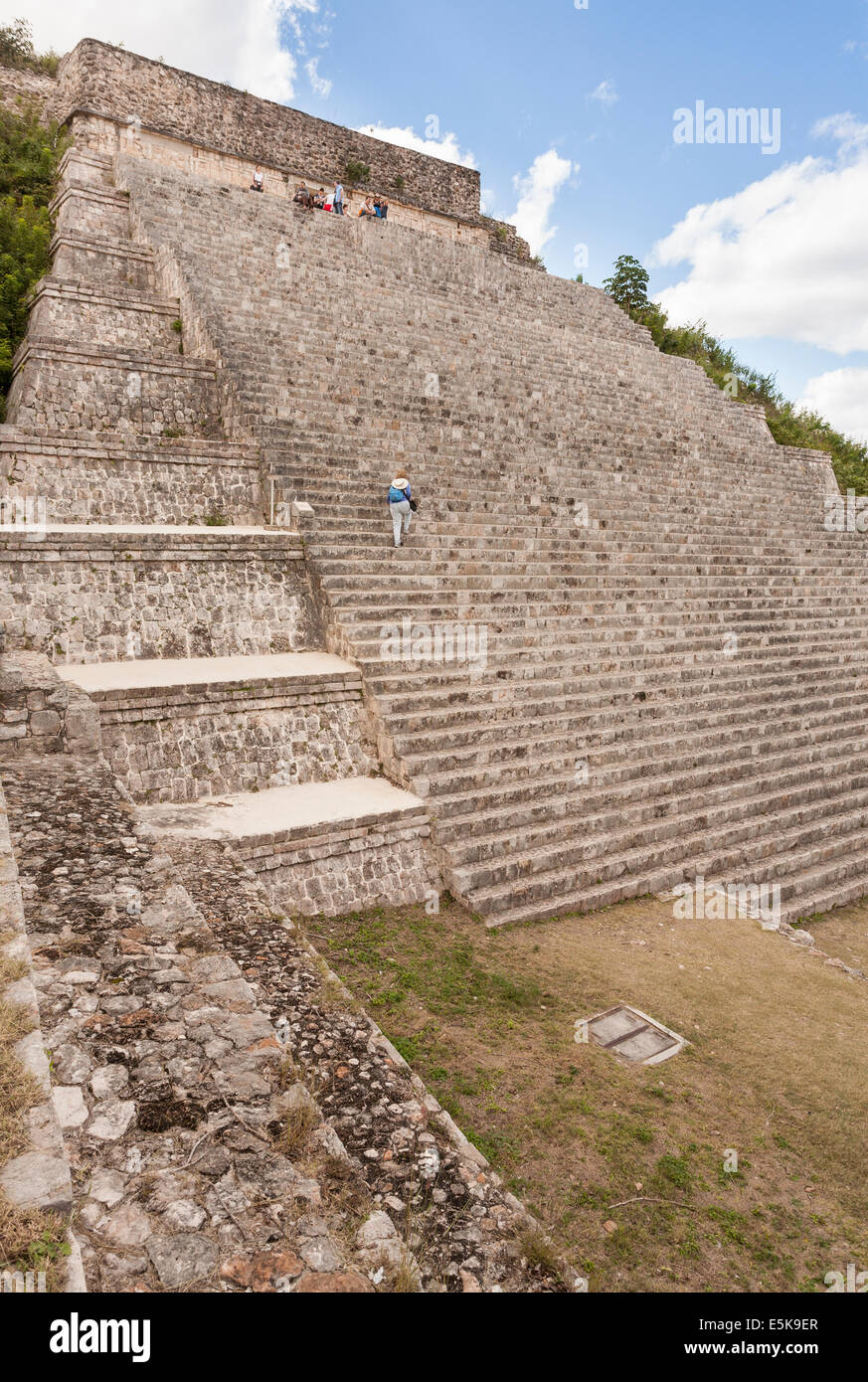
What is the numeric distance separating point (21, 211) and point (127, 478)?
9755 millimetres

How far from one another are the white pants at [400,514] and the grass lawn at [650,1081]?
5121 millimetres

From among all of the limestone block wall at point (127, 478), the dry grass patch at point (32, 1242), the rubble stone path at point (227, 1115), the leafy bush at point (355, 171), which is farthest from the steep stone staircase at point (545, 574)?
the leafy bush at point (355, 171)

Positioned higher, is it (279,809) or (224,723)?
(224,723)

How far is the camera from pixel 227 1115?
111 inches

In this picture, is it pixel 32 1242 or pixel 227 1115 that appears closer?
pixel 32 1242

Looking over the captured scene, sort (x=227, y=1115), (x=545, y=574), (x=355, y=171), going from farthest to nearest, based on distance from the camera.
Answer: (x=355, y=171) → (x=545, y=574) → (x=227, y=1115)

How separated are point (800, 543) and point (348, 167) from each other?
1923cm

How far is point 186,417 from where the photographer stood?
11453mm

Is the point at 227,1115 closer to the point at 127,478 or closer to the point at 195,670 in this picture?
the point at 195,670

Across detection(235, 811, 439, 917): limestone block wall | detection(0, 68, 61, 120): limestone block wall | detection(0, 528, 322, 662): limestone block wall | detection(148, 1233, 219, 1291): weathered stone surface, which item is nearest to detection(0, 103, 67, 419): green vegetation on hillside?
detection(0, 68, 61, 120): limestone block wall

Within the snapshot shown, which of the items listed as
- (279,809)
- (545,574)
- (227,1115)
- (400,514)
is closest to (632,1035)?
(227,1115)

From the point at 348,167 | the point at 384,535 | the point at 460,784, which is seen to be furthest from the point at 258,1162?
the point at 348,167

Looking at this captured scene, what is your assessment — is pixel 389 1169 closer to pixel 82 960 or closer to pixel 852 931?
pixel 82 960

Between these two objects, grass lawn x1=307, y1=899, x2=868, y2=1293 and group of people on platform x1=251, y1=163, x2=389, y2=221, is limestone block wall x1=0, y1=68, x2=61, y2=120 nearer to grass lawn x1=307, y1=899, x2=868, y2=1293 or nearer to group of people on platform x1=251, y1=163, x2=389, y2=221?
group of people on platform x1=251, y1=163, x2=389, y2=221
